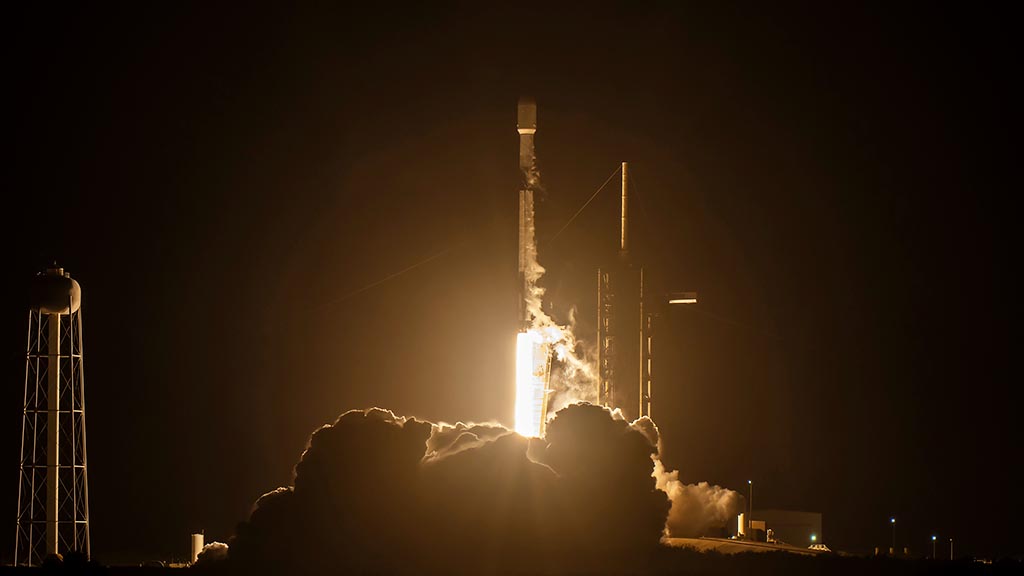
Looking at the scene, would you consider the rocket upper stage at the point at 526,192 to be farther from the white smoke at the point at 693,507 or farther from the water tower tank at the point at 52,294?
the water tower tank at the point at 52,294

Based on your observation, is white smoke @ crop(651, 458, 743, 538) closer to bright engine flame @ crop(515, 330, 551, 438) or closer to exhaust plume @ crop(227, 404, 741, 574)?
bright engine flame @ crop(515, 330, 551, 438)

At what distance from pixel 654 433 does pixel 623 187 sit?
36.6ft

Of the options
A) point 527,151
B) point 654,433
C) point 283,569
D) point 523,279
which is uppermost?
point 527,151

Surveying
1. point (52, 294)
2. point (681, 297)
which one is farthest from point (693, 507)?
point (52, 294)

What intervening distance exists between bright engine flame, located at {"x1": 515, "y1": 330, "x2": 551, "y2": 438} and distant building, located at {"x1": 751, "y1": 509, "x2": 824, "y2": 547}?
1864cm

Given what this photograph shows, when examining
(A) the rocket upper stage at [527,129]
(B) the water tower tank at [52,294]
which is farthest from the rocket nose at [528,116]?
(B) the water tower tank at [52,294]

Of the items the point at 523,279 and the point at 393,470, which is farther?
the point at 523,279

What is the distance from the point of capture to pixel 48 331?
7706 centimetres

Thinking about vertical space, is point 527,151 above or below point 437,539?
above

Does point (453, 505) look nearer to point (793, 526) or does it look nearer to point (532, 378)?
point (532, 378)

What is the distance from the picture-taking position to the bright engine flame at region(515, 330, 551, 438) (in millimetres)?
82500

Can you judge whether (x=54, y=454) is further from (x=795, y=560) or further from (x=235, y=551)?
(x=795, y=560)

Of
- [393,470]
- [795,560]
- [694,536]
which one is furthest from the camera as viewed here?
[694,536]

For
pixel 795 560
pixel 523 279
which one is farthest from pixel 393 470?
pixel 795 560
